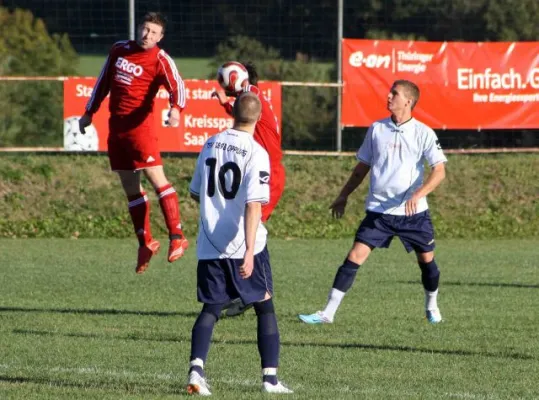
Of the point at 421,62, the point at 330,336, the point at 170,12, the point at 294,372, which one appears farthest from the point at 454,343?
the point at 170,12

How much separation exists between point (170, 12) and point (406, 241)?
12.7m

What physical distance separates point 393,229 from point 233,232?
11.3 feet

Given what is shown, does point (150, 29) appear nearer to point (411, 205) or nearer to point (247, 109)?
point (411, 205)

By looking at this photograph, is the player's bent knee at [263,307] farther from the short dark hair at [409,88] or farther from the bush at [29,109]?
the bush at [29,109]

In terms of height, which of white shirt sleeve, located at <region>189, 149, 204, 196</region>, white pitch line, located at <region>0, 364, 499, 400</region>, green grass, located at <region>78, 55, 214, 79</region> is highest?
white shirt sleeve, located at <region>189, 149, 204, 196</region>

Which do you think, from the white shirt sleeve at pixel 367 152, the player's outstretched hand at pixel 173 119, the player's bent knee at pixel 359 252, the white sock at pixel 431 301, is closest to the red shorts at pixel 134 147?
the player's outstretched hand at pixel 173 119

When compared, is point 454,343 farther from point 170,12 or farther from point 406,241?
point 170,12

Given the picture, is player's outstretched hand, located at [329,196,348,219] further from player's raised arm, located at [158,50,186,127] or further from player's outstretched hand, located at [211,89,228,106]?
player's raised arm, located at [158,50,186,127]

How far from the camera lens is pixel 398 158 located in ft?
34.0

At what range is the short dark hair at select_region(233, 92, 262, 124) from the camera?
716 centimetres

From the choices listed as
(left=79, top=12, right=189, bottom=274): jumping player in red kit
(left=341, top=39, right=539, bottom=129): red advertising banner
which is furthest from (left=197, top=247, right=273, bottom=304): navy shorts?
(left=341, top=39, right=539, bottom=129): red advertising banner

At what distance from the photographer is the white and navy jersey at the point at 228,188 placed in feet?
23.5

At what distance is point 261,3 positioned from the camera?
74.3 feet

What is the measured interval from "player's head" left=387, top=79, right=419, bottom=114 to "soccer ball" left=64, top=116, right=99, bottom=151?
10475 millimetres
